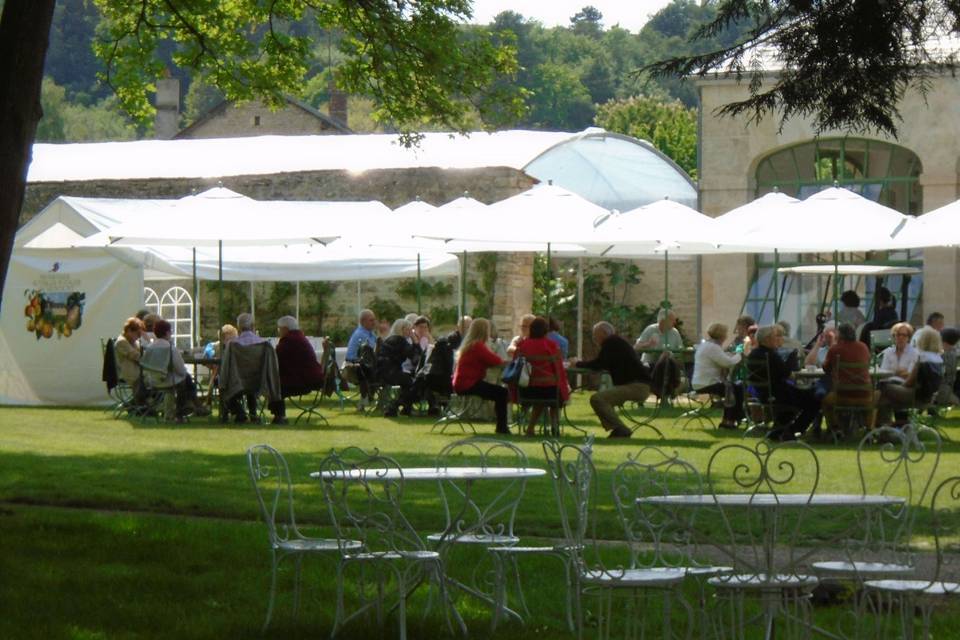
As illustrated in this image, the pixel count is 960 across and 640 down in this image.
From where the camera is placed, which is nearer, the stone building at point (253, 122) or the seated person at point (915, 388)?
the seated person at point (915, 388)

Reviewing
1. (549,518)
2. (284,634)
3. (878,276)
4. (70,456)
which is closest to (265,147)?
(878,276)

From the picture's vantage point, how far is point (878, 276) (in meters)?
23.8

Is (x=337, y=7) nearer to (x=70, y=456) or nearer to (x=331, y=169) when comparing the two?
(x=70, y=456)

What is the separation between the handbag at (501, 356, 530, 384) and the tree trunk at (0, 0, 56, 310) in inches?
311

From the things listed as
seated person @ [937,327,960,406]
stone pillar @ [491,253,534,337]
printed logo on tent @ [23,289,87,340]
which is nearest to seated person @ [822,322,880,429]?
seated person @ [937,327,960,406]

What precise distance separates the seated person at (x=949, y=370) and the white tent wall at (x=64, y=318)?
985cm

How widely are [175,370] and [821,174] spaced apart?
10.0 metres

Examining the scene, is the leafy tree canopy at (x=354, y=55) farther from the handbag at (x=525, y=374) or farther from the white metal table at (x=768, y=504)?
the white metal table at (x=768, y=504)

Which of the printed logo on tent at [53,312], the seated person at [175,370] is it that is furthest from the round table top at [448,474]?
the printed logo on tent at [53,312]

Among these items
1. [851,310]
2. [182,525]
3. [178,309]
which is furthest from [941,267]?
[182,525]

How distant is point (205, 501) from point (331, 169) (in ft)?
59.1

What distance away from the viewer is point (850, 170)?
2397 centimetres

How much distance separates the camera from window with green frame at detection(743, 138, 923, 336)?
77.0 ft

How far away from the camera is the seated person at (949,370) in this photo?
659 inches
